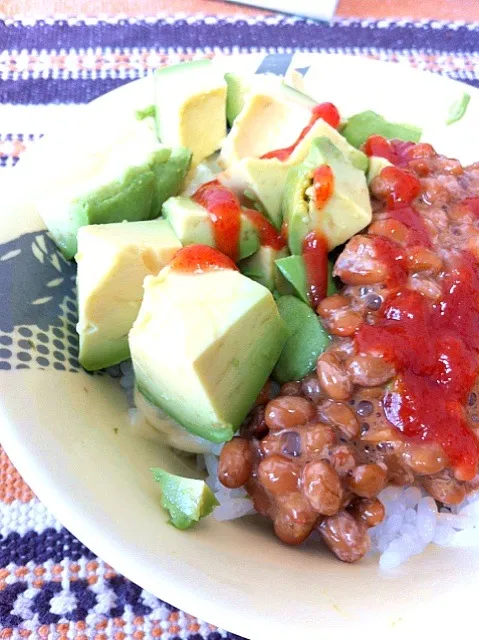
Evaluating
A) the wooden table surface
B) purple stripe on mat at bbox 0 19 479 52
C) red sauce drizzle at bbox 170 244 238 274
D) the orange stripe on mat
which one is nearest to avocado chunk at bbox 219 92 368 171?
red sauce drizzle at bbox 170 244 238 274

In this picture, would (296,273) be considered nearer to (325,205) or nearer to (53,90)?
(325,205)

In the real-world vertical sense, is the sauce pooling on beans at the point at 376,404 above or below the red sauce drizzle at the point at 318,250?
below

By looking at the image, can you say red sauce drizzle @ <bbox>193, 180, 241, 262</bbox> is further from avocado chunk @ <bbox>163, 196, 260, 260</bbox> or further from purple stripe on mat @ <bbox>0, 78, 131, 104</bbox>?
purple stripe on mat @ <bbox>0, 78, 131, 104</bbox>

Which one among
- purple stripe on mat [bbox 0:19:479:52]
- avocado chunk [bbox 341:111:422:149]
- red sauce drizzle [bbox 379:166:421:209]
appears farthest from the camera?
purple stripe on mat [bbox 0:19:479:52]

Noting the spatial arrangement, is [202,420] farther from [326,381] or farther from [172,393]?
[326,381]

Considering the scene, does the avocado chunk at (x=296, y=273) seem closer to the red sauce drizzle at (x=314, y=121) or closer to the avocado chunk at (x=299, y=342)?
the avocado chunk at (x=299, y=342)

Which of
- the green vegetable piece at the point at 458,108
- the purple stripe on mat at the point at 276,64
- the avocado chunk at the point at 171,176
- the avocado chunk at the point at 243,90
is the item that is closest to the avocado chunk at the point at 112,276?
the avocado chunk at the point at 171,176
